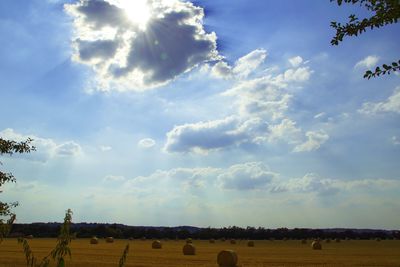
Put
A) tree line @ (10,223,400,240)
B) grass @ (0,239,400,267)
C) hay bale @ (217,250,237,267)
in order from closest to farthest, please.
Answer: grass @ (0,239,400,267) < hay bale @ (217,250,237,267) < tree line @ (10,223,400,240)

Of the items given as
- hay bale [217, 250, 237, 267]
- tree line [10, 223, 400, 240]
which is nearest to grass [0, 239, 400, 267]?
hay bale [217, 250, 237, 267]

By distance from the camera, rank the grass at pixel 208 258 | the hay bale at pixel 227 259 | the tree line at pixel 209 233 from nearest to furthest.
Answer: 1. the grass at pixel 208 258
2. the hay bale at pixel 227 259
3. the tree line at pixel 209 233

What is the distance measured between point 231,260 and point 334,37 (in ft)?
87.4

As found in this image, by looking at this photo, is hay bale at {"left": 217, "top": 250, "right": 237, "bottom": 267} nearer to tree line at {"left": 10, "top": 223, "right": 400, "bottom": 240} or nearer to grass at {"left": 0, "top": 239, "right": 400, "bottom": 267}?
grass at {"left": 0, "top": 239, "right": 400, "bottom": 267}

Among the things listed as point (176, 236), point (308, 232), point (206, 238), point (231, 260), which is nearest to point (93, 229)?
point (176, 236)

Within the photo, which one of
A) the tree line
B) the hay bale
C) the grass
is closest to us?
the grass

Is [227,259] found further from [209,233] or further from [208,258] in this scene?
[209,233]

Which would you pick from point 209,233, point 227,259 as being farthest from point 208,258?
point 209,233

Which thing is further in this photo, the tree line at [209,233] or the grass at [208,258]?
the tree line at [209,233]

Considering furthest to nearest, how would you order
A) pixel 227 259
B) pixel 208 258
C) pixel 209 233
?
pixel 209 233 < pixel 208 258 < pixel 227 259

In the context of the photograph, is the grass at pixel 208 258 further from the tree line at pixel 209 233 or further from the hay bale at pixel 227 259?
the tree line at pixel 209 233

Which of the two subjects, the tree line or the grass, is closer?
the grass

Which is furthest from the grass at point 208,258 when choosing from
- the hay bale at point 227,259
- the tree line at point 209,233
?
the tree line at point 209,233

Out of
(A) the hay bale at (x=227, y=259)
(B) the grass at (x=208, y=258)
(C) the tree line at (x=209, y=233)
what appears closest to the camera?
(B) the grass at (x=208, y=258)
